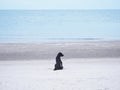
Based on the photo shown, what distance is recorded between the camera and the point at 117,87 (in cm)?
943

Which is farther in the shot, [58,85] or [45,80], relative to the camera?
[45,80]

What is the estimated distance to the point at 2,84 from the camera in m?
10.1

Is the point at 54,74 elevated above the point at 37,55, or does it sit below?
below

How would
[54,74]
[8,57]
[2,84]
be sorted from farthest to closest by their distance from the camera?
[8,57]
[54,74]
[2,84]

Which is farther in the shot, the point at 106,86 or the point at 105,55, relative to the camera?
the point at 105,55

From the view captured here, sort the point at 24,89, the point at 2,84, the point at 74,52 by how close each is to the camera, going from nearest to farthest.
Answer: the point at 24,89, the point at 2,84, the point at 74,52

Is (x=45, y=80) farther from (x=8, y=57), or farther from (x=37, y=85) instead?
(x=8, y=57)

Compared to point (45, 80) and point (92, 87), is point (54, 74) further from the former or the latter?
point (92, 87)

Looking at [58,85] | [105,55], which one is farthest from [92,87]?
[105,55]

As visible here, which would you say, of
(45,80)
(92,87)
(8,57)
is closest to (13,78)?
(45,80)

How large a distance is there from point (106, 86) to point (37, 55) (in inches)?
444

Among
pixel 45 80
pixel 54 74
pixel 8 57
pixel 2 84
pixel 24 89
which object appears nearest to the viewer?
pixel 24 89

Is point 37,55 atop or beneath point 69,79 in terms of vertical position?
atop

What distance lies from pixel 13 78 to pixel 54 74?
1.70 metres
